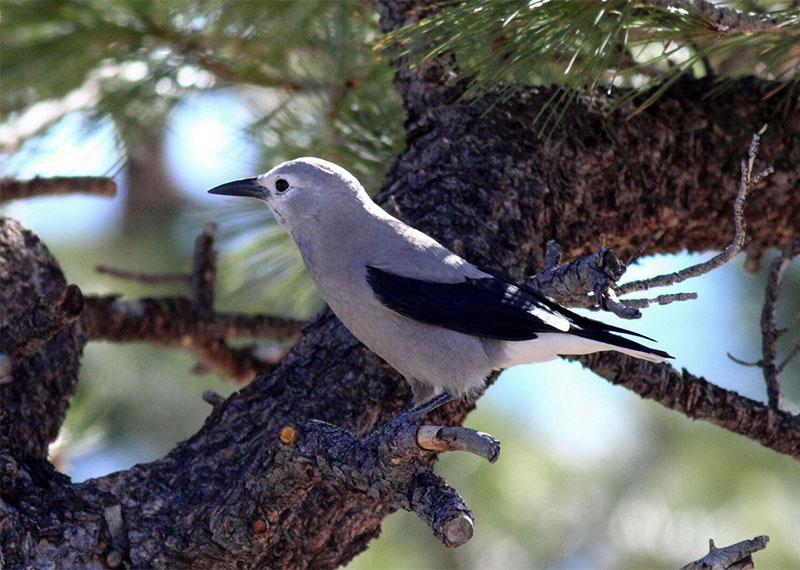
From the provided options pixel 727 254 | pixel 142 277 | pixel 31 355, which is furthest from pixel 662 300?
pixel 142 277

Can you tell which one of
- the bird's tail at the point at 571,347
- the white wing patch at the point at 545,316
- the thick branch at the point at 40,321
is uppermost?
the thick branch at the point at 40,321

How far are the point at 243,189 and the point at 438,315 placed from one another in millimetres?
779

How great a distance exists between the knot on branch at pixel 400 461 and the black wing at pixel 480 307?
1.46 feet

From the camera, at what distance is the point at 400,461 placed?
185 centimetres

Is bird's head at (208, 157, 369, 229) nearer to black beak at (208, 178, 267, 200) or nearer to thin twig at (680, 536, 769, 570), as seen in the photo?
black beak at (208, 178, 267, 200)

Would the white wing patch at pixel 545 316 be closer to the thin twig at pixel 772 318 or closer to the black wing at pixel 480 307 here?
the black wing at pixel 480 307

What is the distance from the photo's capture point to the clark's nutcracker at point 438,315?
2.37 m

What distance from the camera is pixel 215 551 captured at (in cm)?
206

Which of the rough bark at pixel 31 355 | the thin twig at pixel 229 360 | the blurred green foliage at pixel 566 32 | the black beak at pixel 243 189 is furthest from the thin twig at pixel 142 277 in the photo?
the blurred green foliage at pixel 566 32

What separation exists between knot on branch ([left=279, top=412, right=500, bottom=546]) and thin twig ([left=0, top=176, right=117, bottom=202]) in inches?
55.9

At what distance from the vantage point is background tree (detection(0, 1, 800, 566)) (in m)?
2.09

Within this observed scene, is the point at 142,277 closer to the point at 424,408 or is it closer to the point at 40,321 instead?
the point at 40,321

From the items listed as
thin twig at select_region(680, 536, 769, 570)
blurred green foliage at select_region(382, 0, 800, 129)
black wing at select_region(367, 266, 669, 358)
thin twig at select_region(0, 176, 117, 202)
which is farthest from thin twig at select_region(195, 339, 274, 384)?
thin twig at select_region(680, 536, 769, 570)

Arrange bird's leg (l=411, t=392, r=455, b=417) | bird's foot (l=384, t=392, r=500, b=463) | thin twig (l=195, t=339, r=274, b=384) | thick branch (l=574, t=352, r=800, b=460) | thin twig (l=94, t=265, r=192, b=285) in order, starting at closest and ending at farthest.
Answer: bird's foot (l=384, t=392, r=500, b=463) < bird's leg (l=411, t=392, r=455, b=417) < thick branch (l=574, t=352, r=800, b=460) < thin twig (l=94, t=265, r=192, b=285) < thin twig (l=195, t=339, r=274, b=384)
